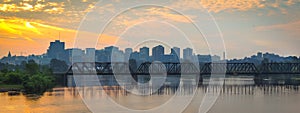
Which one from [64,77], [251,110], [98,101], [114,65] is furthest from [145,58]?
[251,110]

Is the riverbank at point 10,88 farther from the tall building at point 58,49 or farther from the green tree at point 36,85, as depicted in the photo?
the tall building at point 58,49

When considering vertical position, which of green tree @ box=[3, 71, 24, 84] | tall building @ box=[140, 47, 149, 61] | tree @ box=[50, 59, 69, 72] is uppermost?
tall building @ box=[140, 47, 149, 61]

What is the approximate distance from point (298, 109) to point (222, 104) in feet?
18.8

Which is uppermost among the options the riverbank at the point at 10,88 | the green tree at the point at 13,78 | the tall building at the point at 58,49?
the tall building at the point at 58,49

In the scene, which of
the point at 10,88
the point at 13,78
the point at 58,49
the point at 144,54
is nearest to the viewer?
the point at 10,88

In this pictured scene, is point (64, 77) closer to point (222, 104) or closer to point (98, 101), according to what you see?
point (98, 101)

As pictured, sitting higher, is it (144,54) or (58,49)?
(58,49)

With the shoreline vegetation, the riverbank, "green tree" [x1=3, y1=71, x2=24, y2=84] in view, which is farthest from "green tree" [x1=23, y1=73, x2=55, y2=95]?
"green tree" [x1=3, y1=71, x2=24, y2=84]

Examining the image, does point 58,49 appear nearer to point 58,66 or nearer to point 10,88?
point 58,66

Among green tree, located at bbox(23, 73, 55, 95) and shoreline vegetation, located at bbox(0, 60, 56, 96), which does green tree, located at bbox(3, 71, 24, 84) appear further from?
green tree, located at bbox(23, 73, 55, 95)

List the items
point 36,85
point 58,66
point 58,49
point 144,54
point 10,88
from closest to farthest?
point 10,88 < point 36,85 < point 144,54 < point 58,66 < point 58,49

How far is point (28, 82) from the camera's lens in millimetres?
44188

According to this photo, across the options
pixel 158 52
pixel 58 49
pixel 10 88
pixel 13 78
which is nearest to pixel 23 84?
pixel 10 88

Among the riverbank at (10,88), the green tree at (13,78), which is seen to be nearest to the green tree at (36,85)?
the riverbank at (10,88)
